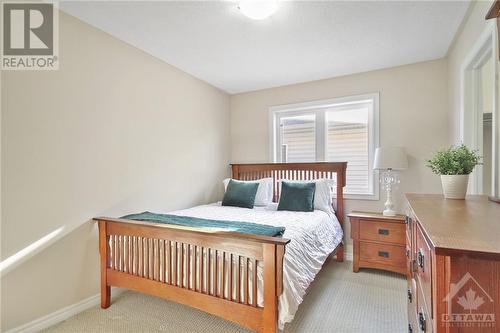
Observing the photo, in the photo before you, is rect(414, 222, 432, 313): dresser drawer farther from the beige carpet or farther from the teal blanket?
the beige carpet

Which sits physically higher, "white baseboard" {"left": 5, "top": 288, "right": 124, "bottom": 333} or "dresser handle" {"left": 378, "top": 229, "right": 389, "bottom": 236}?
"dresser handle" {"left": 378, "top": 229, "right": 389, "bottom": 236}

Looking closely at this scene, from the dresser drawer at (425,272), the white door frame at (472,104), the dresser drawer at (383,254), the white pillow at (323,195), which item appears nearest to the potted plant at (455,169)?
the white door frame at (472,104)

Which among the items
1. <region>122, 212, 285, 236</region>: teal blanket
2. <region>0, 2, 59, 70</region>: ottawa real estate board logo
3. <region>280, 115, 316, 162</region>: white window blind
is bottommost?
<region>122, 212, 285, 236</region>: teal blanket

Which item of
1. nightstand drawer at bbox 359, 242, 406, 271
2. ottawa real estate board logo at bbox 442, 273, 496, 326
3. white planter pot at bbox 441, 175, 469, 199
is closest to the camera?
ottawa real estate board logo at bbox 442, 273, 496, 326

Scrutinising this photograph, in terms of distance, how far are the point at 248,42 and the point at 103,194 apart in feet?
6.63

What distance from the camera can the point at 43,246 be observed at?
1990 mm

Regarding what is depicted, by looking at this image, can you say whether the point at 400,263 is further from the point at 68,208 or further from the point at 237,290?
the point at 68,208

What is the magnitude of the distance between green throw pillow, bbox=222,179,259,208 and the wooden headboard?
0.47 meters

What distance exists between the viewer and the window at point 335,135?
343 cm

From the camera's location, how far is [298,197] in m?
3.12

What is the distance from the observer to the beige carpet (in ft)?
6.46

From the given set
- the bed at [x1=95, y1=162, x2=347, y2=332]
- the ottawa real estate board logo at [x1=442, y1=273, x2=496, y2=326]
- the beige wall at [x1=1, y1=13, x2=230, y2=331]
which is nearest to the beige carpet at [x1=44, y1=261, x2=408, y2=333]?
the bed at [x1=95, y1=162, x2=347, y2=332]

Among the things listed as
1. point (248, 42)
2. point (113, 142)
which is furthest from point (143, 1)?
point (113, 142)

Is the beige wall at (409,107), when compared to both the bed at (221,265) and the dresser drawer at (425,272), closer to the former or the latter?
the bed at (221,265)
